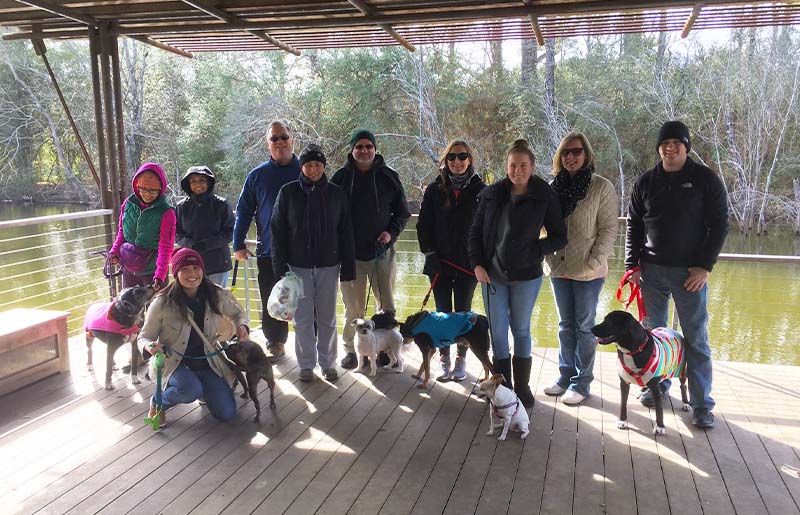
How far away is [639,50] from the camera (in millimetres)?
16516

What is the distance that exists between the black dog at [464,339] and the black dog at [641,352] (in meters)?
0.68

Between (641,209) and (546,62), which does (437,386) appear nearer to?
(641,209)

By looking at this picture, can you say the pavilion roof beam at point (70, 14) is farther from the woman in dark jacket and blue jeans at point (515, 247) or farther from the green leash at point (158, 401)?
the woman in dark jacket and blue jeans at point (515, 247)

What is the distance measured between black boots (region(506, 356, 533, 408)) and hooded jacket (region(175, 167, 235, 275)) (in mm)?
2083

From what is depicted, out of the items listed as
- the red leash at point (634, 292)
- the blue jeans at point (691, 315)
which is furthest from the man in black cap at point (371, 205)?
the blue jeans at point (691, 315)

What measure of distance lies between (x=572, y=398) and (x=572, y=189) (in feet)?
3.90

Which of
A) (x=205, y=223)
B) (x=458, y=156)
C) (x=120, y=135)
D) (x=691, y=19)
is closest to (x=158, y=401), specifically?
(x=205, y=223)

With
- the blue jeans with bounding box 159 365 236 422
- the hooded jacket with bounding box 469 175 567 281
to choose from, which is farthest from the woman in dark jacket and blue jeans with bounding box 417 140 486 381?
the blue jeans with bounding box 159 365 236 422

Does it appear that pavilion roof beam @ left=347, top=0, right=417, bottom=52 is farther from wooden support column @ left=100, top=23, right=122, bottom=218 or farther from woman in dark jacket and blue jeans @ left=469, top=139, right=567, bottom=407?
wooden support column @ left=100, top=23, right=122, bottom=218

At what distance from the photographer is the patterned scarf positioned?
10.6 feet

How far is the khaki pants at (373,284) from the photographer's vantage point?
3.95m

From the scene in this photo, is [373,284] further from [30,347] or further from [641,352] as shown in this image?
[30,347]

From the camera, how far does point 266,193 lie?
3920mm

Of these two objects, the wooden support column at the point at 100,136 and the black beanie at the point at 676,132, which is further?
the wooden support column at the point at 100,136
